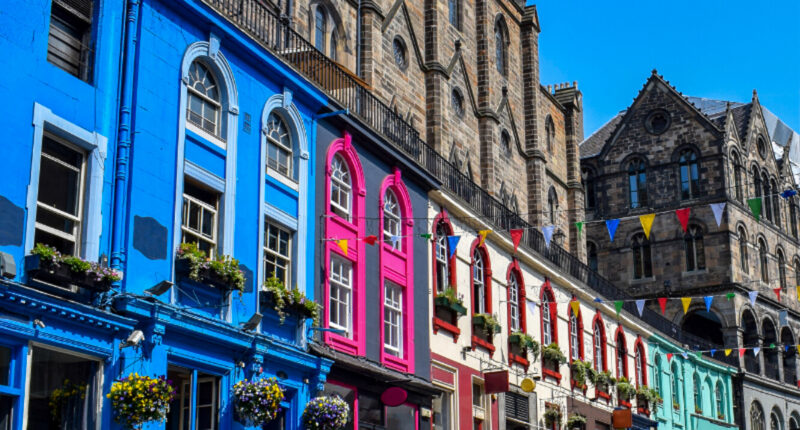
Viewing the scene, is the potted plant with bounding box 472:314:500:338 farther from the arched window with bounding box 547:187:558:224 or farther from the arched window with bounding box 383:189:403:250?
the arched window with bounding box 547:187:558:224

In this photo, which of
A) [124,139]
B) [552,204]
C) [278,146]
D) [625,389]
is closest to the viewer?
[124,139]

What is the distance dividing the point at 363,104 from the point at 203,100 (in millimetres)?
6993

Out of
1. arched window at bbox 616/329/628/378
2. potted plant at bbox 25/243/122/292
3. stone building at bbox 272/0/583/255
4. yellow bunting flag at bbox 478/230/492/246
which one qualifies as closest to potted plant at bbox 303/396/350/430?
potted plant at bbox 25/243/122/292

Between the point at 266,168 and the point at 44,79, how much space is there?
5.73m

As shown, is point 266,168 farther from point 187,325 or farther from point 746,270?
point 746,270

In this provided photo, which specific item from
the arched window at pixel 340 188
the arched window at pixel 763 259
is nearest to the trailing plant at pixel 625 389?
the arched window at pixel 340 188

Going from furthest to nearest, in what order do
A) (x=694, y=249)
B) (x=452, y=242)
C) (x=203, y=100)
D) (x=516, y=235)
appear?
(x=694, y=249), (x=516, y=235), (x=452, y=242), (x=203, y=100)

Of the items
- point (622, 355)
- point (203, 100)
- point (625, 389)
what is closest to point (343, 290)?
point (203, 100)

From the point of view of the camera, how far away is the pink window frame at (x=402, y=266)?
2569 centimetres

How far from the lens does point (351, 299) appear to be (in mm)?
24328

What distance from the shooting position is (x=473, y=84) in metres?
40.2

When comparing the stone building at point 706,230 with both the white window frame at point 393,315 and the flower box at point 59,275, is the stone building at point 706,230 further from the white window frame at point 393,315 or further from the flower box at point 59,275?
the flower box at point 59,275

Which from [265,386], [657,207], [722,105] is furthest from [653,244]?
[265,386]

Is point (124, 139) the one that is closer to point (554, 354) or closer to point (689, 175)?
point (554, 354)
